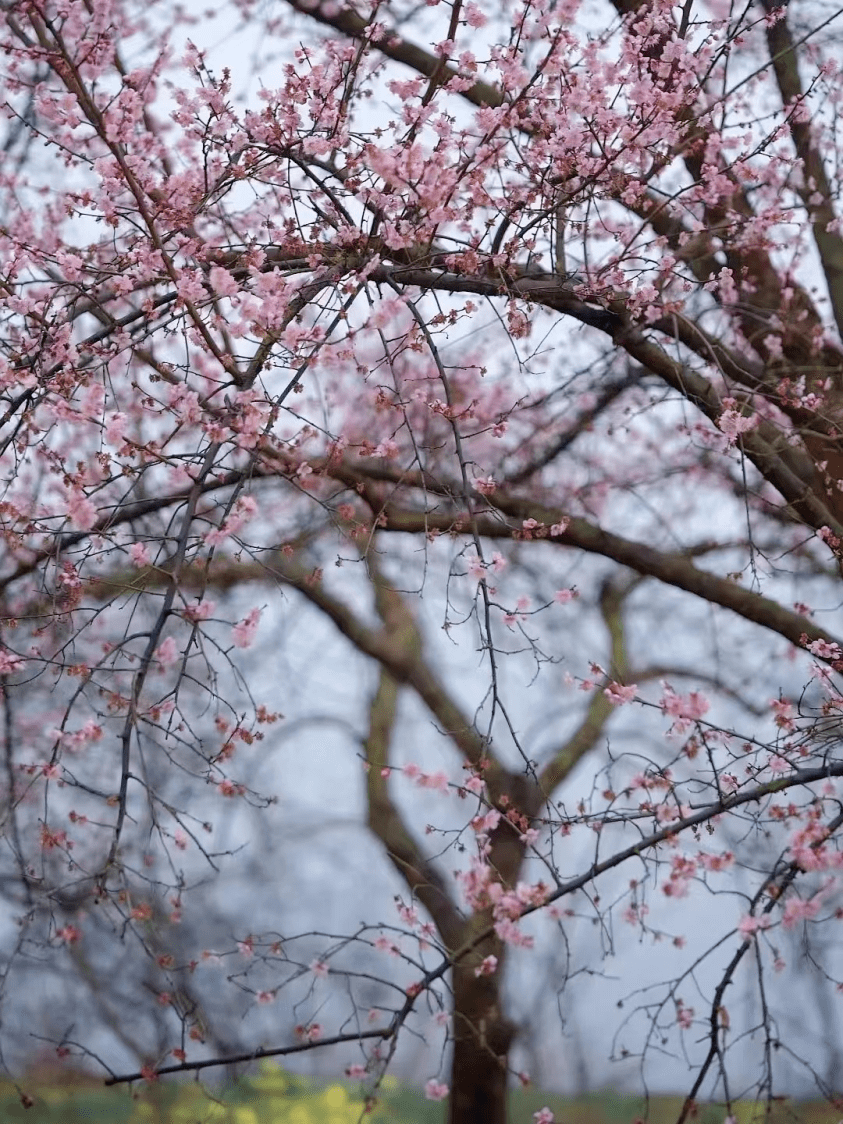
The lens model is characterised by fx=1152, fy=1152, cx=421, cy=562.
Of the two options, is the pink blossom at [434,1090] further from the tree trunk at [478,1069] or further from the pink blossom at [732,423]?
the tree trunk at [478,1069]

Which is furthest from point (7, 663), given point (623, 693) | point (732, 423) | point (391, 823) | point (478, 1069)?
point (478, 1069)

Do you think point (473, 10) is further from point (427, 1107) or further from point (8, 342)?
point (427, 1107)

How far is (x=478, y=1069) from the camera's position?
4.64 m

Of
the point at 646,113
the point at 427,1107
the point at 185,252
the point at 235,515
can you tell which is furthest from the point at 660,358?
the point at 427,1107

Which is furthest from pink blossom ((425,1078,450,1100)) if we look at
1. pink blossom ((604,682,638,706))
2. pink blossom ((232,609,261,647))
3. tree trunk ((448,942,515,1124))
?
tree trunk ((448,942,515,1124))

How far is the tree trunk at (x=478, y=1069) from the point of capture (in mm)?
4590

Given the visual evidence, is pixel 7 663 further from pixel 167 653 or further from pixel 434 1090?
pixel 434 1090

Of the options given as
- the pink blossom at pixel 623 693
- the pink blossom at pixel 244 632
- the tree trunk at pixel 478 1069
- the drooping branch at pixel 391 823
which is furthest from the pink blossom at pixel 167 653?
the tree trunk at pixel 478 1069

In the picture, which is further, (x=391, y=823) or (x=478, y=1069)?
(x=391, y=823)

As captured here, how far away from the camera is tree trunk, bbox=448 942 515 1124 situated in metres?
4.59

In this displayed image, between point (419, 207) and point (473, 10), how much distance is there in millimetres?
623

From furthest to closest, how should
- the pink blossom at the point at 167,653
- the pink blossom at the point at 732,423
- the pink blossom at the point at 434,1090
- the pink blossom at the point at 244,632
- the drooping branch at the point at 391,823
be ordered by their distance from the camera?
the drooping branch at the point at 391,823
the pink blossom at the point at 732,423
the pink blossom at the point at 434,1090
the pink blossom at the point at 244,632
the pink blossom at the point at 167,653

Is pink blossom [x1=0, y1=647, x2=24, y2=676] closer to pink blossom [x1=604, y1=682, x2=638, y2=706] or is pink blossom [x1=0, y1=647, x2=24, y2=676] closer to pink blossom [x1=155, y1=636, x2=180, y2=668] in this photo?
pink blossom [x1=155, y1=636, x2=180, y2=668]

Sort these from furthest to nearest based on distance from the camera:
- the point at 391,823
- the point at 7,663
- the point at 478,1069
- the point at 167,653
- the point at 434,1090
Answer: the point at 391,823, the point at 478,1069, the point at 434,1090, the point at 7,663, the point at 167,653
